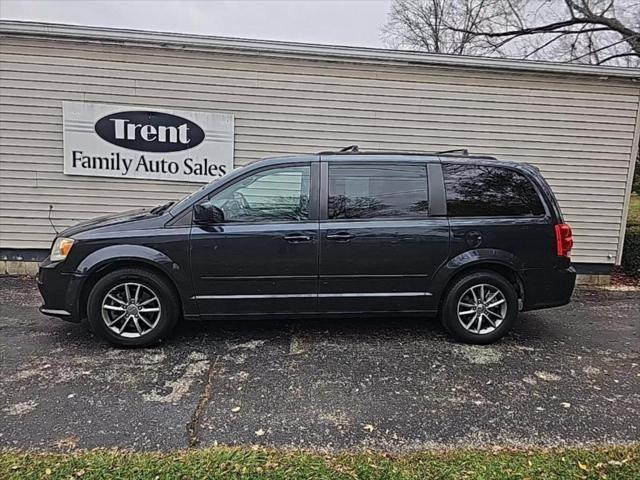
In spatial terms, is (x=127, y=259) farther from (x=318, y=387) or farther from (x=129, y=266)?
(x=318, y=387)

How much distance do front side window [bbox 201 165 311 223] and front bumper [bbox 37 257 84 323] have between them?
1349mm

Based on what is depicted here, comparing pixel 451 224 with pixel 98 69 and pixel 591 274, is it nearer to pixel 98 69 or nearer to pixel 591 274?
pixel 591 274

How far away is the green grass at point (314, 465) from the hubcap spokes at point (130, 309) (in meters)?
1.54

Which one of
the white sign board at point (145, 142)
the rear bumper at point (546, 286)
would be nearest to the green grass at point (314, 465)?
the rear bumper at point (546, 286)

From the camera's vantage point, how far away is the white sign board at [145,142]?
6.57 m

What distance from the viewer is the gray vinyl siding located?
6516 mm

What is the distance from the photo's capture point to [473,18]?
19.6 meters

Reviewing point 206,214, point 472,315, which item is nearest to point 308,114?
point 206,214

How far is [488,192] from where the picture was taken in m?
4.38

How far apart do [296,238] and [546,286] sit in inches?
93.5

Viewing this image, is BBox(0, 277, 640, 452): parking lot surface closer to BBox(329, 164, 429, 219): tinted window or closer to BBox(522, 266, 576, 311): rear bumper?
BBox(522, 266, 576, 311): rear bumper

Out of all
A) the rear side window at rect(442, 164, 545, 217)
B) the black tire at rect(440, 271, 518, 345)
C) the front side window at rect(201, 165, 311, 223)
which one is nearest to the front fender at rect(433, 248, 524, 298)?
the black tire at rect(440, 271, 518, 345)

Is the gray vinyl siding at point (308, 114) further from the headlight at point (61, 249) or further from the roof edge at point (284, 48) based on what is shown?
the headlight at point (61, 249)

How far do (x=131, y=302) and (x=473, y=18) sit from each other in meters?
20.1
